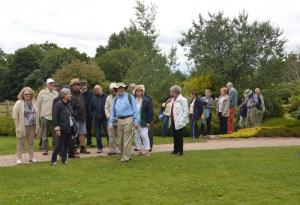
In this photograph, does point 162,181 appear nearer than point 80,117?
Yes

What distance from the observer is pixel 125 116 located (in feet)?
39.7

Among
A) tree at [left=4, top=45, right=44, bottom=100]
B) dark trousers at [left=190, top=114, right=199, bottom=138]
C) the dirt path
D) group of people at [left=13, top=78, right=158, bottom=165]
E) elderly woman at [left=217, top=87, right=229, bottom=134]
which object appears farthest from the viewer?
tree at [left=4, top=45, right=44, bottom=100]

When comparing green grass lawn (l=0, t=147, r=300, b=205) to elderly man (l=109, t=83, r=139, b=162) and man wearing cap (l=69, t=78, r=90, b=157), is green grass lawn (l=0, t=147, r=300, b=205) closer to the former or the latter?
elderly man (l=109, t=83, r=139, b=162)

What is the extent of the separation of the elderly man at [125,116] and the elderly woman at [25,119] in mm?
2044

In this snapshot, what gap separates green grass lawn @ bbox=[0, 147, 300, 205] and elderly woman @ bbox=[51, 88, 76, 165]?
0.35 m

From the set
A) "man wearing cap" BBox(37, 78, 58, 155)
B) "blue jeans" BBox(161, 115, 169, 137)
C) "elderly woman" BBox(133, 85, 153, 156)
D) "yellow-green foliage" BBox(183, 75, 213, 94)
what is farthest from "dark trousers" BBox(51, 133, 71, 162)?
"yellow-green foliage" BBox(183, 75, 213, 94)

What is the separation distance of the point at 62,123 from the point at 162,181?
332cm

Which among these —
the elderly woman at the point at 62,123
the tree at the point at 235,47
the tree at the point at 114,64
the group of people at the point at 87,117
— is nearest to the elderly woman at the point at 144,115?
the group of people at the point at 87,117

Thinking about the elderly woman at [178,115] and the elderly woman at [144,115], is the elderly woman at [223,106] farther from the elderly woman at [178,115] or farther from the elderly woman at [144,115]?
the elderly woman at [144,115]

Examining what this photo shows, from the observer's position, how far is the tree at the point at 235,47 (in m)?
28.5

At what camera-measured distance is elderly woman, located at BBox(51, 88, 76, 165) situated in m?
11.7

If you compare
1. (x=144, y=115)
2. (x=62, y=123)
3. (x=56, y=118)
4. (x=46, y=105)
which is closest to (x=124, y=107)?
(x=144, y=115)

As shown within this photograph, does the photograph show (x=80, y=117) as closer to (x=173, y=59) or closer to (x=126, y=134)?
(x=126, y=134)

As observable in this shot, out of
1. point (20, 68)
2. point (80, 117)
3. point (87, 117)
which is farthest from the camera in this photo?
point (20, 68)
